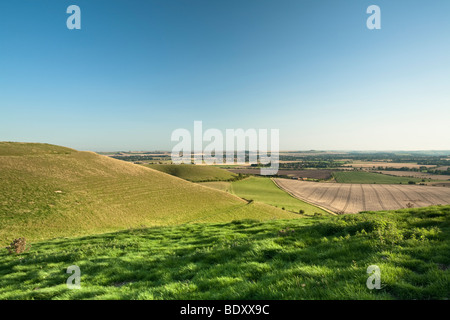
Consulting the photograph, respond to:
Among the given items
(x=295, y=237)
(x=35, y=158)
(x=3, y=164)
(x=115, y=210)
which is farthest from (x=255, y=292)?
(x=35, y=158)

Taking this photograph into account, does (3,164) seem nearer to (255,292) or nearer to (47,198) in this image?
(47,198)

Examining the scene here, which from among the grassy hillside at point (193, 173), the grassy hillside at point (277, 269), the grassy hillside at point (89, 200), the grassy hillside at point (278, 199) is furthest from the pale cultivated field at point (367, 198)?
the grassy hillside at point (277, 269)

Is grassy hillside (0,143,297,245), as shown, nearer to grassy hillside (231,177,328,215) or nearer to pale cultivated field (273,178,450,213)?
grassy hillside (231,177,328,215)

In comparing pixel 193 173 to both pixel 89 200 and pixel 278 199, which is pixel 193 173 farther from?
pixel 89 200

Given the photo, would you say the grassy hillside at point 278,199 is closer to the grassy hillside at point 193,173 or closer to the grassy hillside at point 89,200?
the grassy hillside at point 89,200

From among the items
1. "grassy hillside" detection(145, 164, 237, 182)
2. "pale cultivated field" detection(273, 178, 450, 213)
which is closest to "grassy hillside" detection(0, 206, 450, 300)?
"pale cultivated field" detection(273, 178, 450, 213)

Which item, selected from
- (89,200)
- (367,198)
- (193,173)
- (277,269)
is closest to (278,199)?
(367,198)
